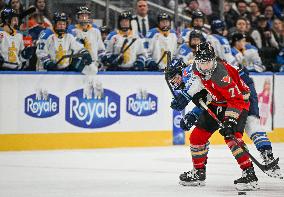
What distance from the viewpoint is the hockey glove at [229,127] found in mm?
8336

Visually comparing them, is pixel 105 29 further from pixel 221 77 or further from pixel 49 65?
pixel 221 77

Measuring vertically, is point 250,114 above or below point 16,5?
below

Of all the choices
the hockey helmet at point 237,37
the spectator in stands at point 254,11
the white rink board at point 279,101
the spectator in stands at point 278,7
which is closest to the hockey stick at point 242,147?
the white rink board at point 279,101

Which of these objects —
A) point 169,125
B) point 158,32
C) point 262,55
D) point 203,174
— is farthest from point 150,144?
point 203,174

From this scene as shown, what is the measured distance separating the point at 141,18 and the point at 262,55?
7.54ft

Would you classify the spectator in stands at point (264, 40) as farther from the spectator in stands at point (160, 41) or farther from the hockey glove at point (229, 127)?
the hockey glove at point (229, 127)

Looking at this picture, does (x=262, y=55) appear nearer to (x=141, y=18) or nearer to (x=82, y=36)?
(x=141, y=18)

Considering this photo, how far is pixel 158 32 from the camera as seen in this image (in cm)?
1319

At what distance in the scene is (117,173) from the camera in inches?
391

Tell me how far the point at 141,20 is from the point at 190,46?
0.87 meters

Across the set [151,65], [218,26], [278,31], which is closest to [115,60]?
[151,65]

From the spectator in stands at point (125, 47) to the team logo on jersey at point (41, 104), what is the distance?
1117mm

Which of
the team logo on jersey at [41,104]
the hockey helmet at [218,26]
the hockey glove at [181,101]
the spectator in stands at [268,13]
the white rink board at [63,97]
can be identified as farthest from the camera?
the spectator in stands at [268,13]

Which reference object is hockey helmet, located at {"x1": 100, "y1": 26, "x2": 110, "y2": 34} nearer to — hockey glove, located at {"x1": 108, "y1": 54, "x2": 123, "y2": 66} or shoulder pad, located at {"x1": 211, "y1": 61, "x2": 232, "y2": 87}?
hockey glove, located at {"x1": 108, "y1": 54, "x2": 123, "y2": 66}
